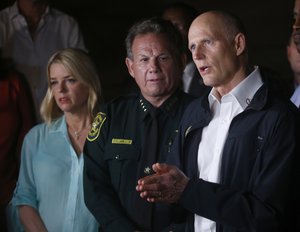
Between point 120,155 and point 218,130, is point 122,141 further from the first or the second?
point 218,130

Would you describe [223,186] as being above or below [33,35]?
below

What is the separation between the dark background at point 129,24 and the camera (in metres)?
4.47

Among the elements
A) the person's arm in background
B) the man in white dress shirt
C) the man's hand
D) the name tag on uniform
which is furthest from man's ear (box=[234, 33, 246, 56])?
the person's arm in background

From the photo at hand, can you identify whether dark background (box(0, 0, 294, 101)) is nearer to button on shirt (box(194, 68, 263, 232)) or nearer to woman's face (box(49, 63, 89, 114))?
woman's face (box(49, 63, 89, 114))

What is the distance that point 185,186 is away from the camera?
2158mm

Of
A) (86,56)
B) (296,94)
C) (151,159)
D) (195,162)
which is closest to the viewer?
(195,162)

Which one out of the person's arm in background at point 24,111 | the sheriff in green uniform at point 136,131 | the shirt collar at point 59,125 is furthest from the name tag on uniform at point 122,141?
the person's arm in background at point 24,111

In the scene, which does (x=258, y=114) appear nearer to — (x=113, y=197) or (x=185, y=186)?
(x=185, y=186)

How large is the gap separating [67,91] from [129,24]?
162 centimetres

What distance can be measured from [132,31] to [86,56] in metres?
0.53

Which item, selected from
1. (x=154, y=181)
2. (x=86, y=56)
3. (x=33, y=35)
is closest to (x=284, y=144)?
(x=154, y=181)

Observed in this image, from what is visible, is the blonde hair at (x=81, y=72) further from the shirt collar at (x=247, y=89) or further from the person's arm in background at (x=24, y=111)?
the shirt collar at (x=247, y=89)

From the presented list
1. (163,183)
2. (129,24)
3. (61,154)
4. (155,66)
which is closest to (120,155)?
(155,66)

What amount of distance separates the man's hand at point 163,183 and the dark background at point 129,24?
7.69 feet
